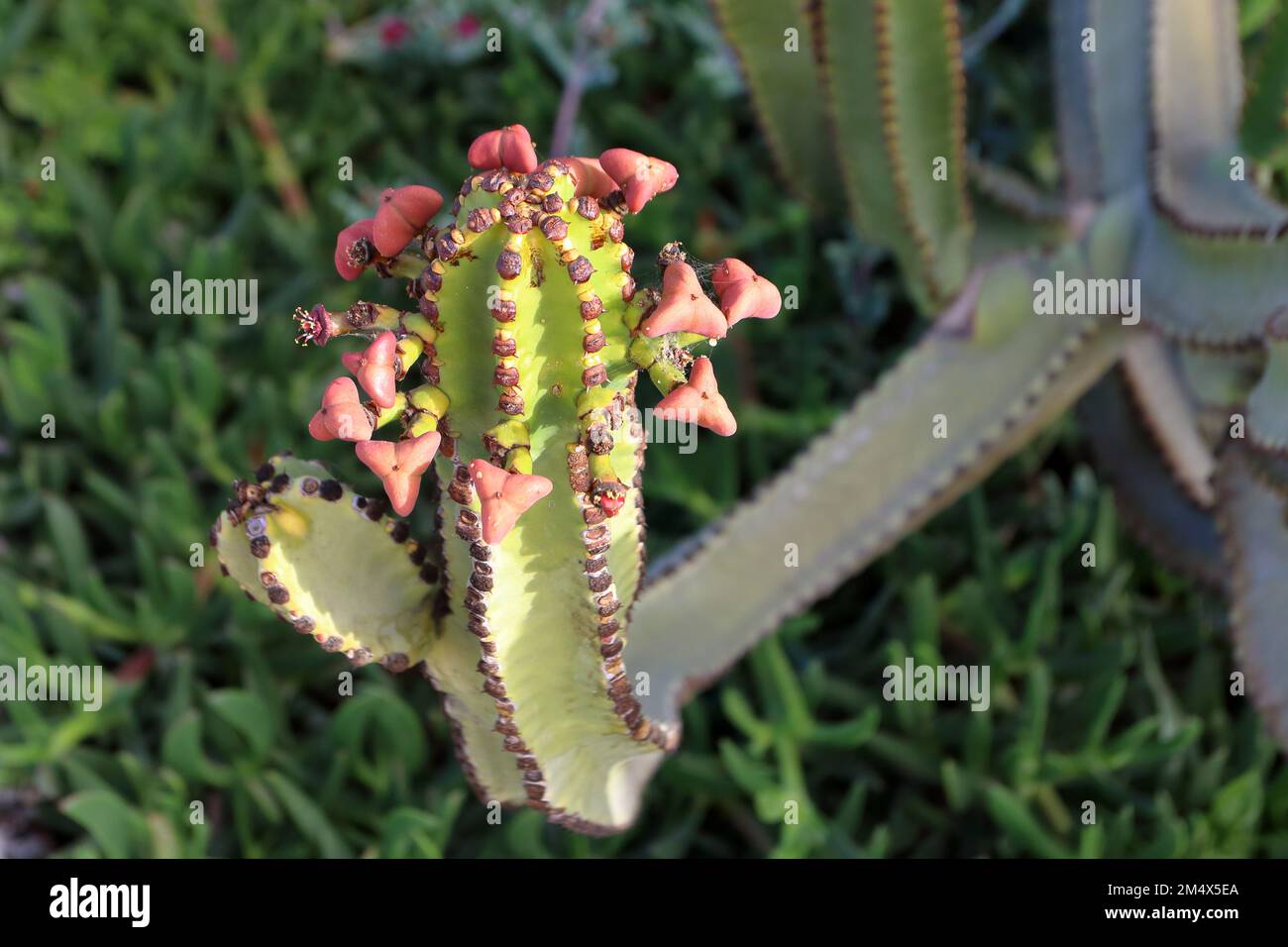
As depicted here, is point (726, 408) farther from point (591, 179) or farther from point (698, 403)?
point (591, 179)

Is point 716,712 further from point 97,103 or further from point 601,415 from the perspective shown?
point 97,103

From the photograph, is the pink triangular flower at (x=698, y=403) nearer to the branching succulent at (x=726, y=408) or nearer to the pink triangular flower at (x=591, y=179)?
the branching succulent at (x=726, y=408)

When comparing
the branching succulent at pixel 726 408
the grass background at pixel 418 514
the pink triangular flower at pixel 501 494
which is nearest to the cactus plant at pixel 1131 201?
the branching succulent at pixel 726 408

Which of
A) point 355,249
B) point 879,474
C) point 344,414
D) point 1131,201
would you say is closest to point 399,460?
point 344,414

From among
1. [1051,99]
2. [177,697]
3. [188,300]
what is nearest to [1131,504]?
[1051,99]

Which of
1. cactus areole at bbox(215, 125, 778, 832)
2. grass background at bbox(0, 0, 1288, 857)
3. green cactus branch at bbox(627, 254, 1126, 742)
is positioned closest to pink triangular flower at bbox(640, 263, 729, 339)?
cactus areole at bbox(215, 125, 778, 832)
